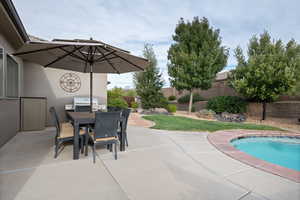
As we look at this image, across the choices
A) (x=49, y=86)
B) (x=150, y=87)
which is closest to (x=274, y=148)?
(x=150, y=87)

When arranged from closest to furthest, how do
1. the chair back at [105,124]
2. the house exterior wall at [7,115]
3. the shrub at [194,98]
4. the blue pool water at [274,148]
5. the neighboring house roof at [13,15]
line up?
the neighboring house roof at [13,15] < the chair back at [105,124] < the house exterior wall at [7,115] < the blue pool water at [274,148] < the shrub at [194,98]

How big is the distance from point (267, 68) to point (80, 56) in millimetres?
9628

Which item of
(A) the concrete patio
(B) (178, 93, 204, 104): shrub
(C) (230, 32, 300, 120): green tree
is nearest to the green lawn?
(A) the concrete patio

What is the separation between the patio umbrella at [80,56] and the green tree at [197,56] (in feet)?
24.5

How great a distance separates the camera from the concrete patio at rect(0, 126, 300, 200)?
5.79ft

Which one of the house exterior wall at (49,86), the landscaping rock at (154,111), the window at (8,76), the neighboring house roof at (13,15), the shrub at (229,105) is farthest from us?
the landscaping rock at (154,111)

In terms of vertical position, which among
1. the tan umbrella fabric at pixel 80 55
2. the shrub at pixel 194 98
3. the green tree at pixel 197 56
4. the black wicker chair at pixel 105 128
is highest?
the green tree at pixel 197 56

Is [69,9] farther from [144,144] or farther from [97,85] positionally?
[144,144]

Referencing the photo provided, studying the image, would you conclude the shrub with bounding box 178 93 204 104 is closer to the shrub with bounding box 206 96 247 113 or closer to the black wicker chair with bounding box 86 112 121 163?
the shrub with bounding box 206 96 247 113

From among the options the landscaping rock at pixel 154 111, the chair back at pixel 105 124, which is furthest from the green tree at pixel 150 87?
the chair back at pixel 105 124

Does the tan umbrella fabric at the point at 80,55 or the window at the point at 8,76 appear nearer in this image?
the tan umbrella fabric at the point at 80,55

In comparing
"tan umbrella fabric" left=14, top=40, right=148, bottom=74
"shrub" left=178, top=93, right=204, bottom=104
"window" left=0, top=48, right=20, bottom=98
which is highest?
"tan umbrella fabric" left=14, top=40, right=148, bottom=74

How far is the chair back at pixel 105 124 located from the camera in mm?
2609

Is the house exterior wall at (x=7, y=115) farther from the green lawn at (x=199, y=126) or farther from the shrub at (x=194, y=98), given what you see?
the shrub at (x=194, y=98)
